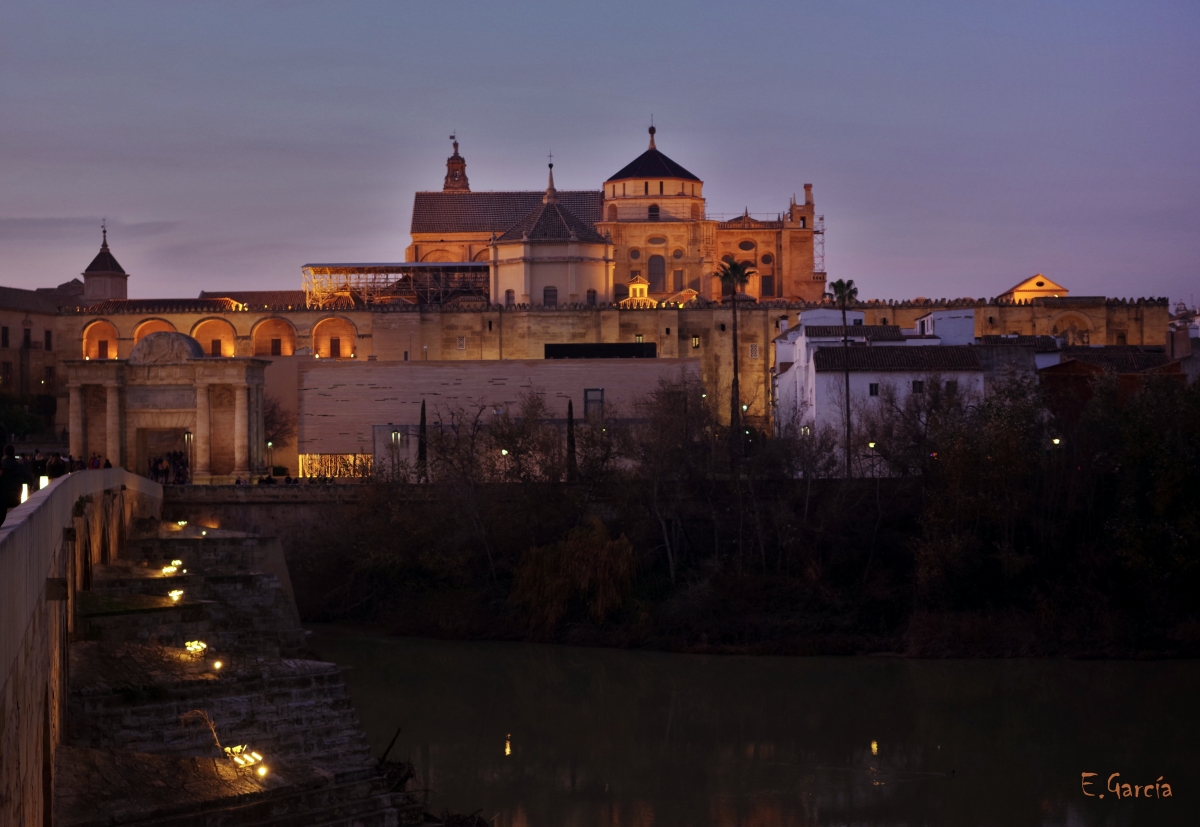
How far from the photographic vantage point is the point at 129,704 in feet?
38.3

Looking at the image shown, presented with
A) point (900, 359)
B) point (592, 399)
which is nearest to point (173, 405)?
point (592, 399)

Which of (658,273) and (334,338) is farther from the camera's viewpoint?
(658,273)

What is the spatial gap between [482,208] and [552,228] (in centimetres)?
865

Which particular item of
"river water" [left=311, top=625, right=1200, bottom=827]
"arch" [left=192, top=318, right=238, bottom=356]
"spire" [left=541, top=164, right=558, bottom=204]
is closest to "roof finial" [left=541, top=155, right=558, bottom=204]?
"spire" [left=541, top=164, right=558, bottom=204]

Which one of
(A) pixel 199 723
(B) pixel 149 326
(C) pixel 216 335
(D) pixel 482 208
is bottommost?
(A) pixel 199 723

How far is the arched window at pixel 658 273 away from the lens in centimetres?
6331

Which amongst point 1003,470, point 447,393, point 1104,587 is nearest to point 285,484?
A: point 447,393

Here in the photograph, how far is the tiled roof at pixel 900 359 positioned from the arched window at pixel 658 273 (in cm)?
2535

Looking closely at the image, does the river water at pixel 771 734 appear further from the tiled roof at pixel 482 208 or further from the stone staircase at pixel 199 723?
the tiled roof at pixel 482 208

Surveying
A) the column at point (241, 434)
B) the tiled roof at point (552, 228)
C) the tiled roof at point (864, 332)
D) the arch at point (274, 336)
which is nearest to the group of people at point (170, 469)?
the column at point (241, 434)

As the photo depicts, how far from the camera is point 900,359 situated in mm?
37781

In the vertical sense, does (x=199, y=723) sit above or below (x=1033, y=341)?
below

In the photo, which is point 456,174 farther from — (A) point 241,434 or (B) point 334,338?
(A) point 241,434

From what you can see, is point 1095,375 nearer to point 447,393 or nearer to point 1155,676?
point 1155,676
